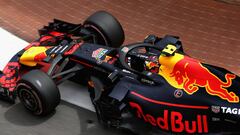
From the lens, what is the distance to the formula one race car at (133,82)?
477cm

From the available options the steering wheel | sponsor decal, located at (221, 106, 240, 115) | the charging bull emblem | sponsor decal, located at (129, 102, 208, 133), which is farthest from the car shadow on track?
sponsor decal, located at (221, 106, 240, 115)

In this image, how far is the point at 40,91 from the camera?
5.29 metres

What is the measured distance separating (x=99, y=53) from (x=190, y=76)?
1.47 meters

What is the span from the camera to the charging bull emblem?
4773mm

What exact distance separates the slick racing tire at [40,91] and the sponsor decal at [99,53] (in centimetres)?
74

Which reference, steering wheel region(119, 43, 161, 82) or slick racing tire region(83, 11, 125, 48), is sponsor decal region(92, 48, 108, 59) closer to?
steering wheel region(119, 43, 161, 82)

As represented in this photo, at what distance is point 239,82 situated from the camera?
4828 mm

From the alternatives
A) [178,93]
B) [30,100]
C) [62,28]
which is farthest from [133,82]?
[62,28]

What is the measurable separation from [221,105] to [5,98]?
3181 millimetres

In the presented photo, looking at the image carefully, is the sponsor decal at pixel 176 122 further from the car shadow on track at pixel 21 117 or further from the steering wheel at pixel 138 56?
the car shadow on track at pixel 21 117

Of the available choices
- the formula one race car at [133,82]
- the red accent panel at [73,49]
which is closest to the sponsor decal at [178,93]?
the formula one race car at [133,82]

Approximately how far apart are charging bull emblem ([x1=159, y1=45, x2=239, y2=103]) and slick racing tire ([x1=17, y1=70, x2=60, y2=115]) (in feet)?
4.87

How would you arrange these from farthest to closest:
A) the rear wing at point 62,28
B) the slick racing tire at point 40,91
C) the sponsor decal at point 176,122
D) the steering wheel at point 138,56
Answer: the rear wing at point 62,28, the slick racing tire at point 40,91, the steering wheel at point 138,56, the sponsor decal at point 176,122

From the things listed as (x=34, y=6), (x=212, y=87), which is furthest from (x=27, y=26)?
(x=212, y=87)
